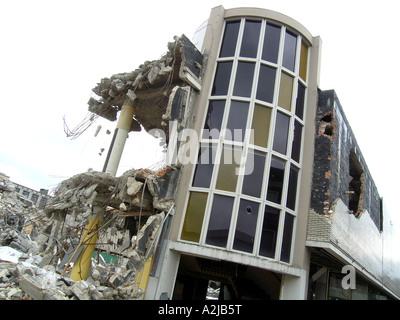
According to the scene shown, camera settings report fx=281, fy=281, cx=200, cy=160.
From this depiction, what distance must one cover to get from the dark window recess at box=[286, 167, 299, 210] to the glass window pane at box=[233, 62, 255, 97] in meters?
3.10

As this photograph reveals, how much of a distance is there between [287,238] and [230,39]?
7.53 m

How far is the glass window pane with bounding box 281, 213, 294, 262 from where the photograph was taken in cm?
863

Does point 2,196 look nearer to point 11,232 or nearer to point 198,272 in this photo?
point 11,232

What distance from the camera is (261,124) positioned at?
941 cm

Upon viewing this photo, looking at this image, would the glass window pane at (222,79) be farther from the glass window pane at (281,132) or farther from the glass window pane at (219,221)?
the glass window pane at (219,221)

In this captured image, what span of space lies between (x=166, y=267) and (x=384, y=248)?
1733 centimetres

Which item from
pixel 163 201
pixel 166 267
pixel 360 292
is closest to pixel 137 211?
pixel 163 201

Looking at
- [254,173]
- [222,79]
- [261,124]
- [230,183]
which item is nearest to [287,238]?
[254,173]

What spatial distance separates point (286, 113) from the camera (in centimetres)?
987

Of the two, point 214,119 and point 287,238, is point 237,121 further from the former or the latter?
point 287,238

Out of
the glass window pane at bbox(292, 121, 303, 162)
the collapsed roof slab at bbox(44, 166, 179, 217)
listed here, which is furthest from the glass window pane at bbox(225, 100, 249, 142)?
the collapsed roof slab at bbox(44, 166, 179, 217)

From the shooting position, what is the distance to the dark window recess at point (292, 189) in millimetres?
9227
